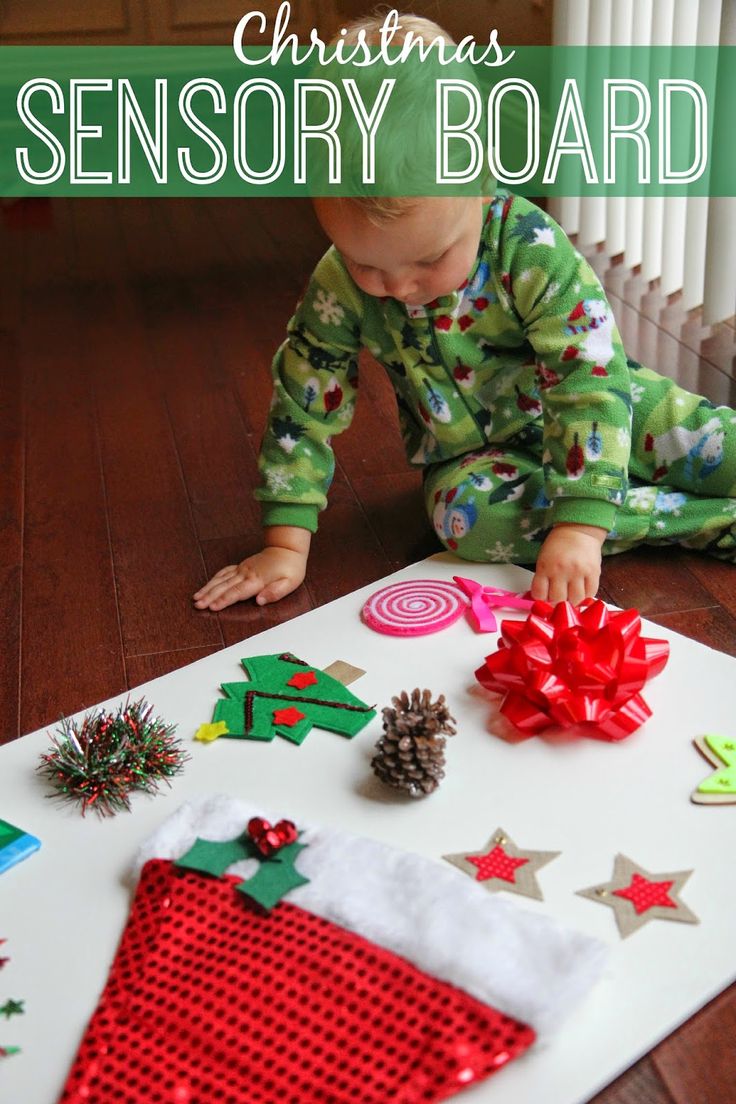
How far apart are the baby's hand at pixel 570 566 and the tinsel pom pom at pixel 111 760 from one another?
0.34 metres

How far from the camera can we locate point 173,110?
8.80 feet

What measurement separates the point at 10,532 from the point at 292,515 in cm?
35

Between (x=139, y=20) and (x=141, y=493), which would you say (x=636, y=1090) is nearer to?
(x=141, y=493)

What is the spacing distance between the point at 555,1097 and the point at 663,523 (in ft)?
2.10

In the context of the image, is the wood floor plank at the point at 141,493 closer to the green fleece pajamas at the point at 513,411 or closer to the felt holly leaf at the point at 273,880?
the green fleece pajamas at the point at 513,411

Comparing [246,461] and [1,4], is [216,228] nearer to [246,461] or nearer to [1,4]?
[1,4]

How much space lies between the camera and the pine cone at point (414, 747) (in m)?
→ 0.81

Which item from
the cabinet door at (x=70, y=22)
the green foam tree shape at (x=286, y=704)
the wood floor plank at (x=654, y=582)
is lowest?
the green foam tree shape at (x=286, y=704)

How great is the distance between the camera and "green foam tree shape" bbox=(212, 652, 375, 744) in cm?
90

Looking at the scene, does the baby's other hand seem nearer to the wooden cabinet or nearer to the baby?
the baby

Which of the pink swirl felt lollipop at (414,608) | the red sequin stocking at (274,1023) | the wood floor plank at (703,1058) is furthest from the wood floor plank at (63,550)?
the wood floor plank at (703,1058)

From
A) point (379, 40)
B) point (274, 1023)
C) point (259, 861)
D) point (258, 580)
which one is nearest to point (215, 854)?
point (259, 861)

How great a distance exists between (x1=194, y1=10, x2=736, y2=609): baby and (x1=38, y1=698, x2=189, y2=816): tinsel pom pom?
247mm

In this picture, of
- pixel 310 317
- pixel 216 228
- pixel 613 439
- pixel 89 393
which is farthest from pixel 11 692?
pixel 216 228
